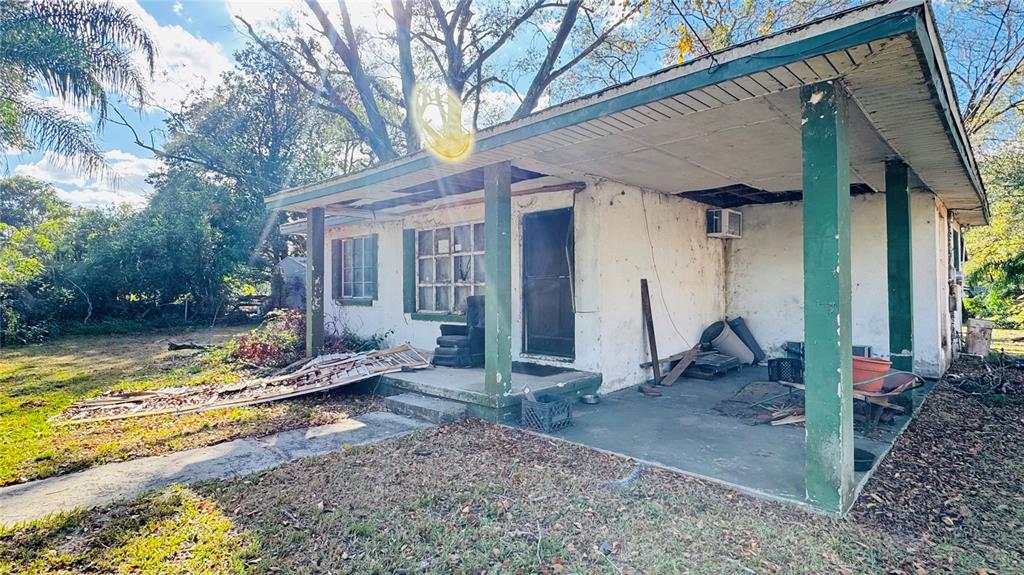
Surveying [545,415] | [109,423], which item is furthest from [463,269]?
[109,423]

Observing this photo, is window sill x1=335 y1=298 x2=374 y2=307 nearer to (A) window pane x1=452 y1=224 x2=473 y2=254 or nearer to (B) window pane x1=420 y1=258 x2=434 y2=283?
(B) window pane x1=420 y1=258 x2=434 y2=283

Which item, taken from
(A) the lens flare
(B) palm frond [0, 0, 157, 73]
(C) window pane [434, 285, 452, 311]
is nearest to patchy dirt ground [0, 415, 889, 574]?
(C) window pane [434, 285, 452, 311]

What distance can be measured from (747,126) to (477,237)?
12.1ft

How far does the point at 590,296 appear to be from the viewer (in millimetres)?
5301

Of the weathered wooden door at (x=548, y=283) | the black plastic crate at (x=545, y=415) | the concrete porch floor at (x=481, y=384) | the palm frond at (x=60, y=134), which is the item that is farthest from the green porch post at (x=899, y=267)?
the palm frond at (x=60, y=134)

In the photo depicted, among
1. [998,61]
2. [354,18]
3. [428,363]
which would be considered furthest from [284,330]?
[998,61]

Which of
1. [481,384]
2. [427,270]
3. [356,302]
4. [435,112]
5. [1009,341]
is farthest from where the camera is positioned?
[435,112]

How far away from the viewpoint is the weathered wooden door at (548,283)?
5.61 metres

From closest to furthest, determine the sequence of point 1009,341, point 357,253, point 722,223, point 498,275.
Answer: point 498,275
point 722,223
point 357,253
point 1009,341

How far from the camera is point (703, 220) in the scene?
7.14 m

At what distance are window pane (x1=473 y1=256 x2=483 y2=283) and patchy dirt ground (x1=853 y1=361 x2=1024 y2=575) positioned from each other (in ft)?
14.6

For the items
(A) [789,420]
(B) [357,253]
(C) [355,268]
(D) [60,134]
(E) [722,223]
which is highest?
(D) [60,134]

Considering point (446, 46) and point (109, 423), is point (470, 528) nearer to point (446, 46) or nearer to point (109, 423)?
point (109, 423)

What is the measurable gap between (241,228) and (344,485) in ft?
50.3
